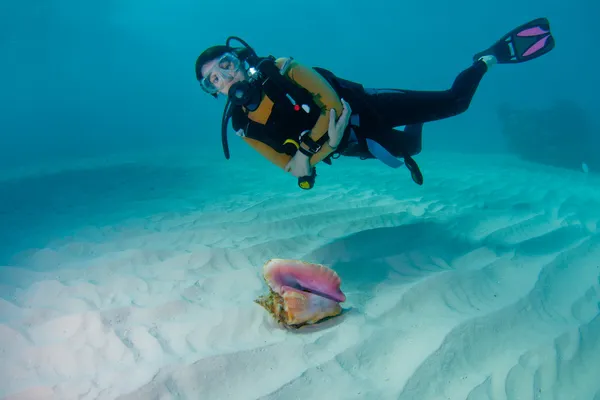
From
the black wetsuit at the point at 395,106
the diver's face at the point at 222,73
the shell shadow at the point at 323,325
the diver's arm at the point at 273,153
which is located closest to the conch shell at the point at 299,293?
the shell shadow at the point at 323,325

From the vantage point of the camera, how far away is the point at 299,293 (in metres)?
2.48

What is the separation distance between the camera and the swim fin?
188 inches

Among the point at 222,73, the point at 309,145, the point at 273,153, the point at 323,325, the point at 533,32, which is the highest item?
the point at 222,73

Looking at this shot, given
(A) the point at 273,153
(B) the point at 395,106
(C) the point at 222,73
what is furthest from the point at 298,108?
(B) the point at 395,106

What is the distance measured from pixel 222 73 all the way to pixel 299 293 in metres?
2.18

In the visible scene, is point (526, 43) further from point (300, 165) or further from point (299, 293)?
point (299, 293)

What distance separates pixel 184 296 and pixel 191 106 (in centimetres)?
6341

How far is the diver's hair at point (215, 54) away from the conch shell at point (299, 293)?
6.63 feet

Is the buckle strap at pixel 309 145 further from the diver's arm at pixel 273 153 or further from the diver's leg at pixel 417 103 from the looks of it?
the diver's leg at pixel 417 103

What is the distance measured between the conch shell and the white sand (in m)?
0.14

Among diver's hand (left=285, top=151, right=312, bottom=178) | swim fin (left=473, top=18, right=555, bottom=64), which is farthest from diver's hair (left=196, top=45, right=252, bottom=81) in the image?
swim fin (left=473, top=18, right=555, bottom=64)

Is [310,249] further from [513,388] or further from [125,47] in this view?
[125,47]

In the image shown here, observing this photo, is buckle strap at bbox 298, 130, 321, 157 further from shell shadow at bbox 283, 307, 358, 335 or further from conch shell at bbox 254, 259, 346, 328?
shell shadow at bbox 283, 307, 358, 335

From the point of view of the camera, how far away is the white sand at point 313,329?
2201 mm
